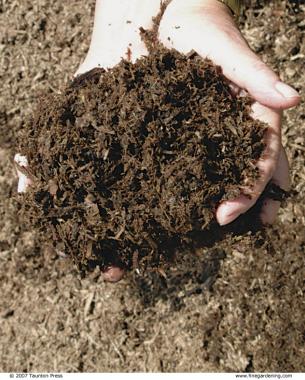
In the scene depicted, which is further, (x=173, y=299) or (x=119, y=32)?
(x=173, y=299)

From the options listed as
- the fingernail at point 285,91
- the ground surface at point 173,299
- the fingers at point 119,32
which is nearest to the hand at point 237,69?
the fingernail at point 285,91

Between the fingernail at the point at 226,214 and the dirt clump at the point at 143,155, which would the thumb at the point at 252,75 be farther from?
the fingernail at the point at 226,214

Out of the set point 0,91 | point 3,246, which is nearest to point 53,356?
point 3,246

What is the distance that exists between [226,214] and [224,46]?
27.8 inches

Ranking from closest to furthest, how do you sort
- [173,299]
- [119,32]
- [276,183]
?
[276,183] → [119,32] → [173,299]

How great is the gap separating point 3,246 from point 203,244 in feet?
5.48

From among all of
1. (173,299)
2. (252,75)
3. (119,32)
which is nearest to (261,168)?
(252,75)

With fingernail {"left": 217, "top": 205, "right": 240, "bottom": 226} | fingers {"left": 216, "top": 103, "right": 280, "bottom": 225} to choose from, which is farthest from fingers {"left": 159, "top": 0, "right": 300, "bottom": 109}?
fingernail {"left": 217, "top": 205, "right": 240, "bottom": 226}

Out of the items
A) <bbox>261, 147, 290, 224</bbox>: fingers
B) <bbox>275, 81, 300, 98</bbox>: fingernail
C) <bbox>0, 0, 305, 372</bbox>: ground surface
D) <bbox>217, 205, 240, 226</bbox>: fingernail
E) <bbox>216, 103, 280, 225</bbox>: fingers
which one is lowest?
<bbox>0, 0, 305, 372</bbox>: ground surface

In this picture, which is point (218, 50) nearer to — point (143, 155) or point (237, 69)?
point (237, 69)

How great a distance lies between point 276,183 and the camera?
7.84 feet

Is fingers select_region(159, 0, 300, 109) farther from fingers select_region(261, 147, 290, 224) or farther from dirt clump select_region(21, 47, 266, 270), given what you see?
fingers select_region(261, 147, 290, 224)

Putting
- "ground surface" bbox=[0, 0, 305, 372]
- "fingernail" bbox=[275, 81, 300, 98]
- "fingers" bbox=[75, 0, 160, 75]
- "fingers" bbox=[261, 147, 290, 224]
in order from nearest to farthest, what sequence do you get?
"fingernail" bbox=[275, 81, 300, 98] < "fingers" bbox=[261, 147, 290, 224] < "fingers" bbox=[75, 0, 160, 75] < "ground surface" bbox=[0, 0, 305, 372]

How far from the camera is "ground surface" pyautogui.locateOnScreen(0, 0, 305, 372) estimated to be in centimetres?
305
